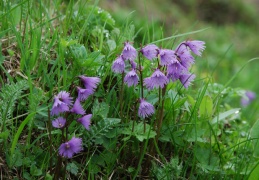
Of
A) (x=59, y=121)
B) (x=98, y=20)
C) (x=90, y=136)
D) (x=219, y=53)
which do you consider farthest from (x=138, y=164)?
(x=219, y=53)

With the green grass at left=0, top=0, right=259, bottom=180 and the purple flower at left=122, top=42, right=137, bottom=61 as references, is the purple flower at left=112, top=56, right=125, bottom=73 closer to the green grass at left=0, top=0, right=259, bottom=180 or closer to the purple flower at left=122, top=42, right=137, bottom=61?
the purple flower at left=122, top=42, right=137, bottom=61

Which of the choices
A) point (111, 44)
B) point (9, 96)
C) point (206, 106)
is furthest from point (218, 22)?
point (9, 96)

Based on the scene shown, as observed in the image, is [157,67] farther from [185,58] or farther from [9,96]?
[9,96]

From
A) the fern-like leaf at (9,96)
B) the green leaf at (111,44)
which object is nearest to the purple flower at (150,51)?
the green leaf at (111,44)

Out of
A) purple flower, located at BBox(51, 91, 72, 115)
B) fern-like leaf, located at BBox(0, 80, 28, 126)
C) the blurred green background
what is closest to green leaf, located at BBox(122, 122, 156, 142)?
purple flower, located at BBox(51, 91, 72, 115)

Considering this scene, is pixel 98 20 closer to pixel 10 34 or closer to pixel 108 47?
pixel 108 47

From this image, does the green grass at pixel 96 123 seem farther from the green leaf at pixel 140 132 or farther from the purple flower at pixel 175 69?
the purple flower at pixel 175 69
